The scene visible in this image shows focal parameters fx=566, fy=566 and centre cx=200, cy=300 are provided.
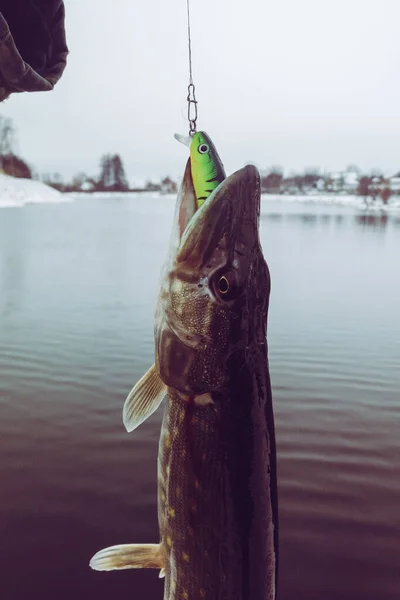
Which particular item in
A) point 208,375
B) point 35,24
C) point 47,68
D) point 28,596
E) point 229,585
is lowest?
point 28,596

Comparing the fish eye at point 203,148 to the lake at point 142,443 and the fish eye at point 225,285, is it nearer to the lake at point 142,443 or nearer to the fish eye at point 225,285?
the fish eye at point 225,285

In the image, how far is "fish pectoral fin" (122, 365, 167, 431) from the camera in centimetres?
110

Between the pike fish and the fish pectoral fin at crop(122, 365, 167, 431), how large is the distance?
4 cm

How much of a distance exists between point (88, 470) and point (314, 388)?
97.7 inches

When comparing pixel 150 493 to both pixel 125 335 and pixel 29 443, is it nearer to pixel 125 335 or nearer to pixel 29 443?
pixel 29 443

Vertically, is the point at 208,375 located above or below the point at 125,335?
above

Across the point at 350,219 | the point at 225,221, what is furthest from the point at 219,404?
the point at 350,219

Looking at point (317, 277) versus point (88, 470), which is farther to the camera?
point (317, 277)

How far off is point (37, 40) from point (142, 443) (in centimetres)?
292

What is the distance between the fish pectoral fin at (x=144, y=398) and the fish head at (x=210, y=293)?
0.04 m

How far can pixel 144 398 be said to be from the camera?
1.12 m

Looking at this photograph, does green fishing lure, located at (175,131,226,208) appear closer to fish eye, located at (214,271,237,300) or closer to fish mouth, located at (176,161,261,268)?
fish mouth, located at (176,161,261,268)

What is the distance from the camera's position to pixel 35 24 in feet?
8.77

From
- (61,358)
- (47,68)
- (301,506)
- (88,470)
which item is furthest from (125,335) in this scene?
(47,68)
